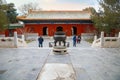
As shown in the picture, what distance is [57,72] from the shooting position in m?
9.17

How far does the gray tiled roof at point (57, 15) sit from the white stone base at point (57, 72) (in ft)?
96.2

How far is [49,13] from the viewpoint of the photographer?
135 feet

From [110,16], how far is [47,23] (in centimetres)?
1620

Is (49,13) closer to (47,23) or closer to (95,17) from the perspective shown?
(47,23)

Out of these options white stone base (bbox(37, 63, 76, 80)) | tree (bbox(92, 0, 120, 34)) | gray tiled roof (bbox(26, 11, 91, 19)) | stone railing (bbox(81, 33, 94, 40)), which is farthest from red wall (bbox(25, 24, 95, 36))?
white stone base (bbox(37, 63, 76, 80))

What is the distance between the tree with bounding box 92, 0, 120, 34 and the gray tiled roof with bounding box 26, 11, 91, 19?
10912 mm

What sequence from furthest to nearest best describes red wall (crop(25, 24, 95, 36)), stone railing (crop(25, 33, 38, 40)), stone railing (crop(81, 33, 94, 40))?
red wall (crop(25, 24, 95, 36)) → stone railing (crop(81, 33, 94, 40)) → stone railing (crop(25, 33, 38, 40))

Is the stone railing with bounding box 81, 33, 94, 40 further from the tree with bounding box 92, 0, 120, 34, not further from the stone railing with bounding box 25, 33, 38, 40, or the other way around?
the tree with bounding box 92, 0, 120, 34

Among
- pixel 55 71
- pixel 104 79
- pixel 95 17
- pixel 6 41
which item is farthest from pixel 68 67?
pixel 95 17

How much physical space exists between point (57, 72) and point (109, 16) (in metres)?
16.9

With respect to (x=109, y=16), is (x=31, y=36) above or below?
below

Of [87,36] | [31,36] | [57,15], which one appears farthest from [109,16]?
[57,15]

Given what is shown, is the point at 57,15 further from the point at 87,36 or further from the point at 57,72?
the point at 57,72

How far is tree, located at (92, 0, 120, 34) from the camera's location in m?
23.6
